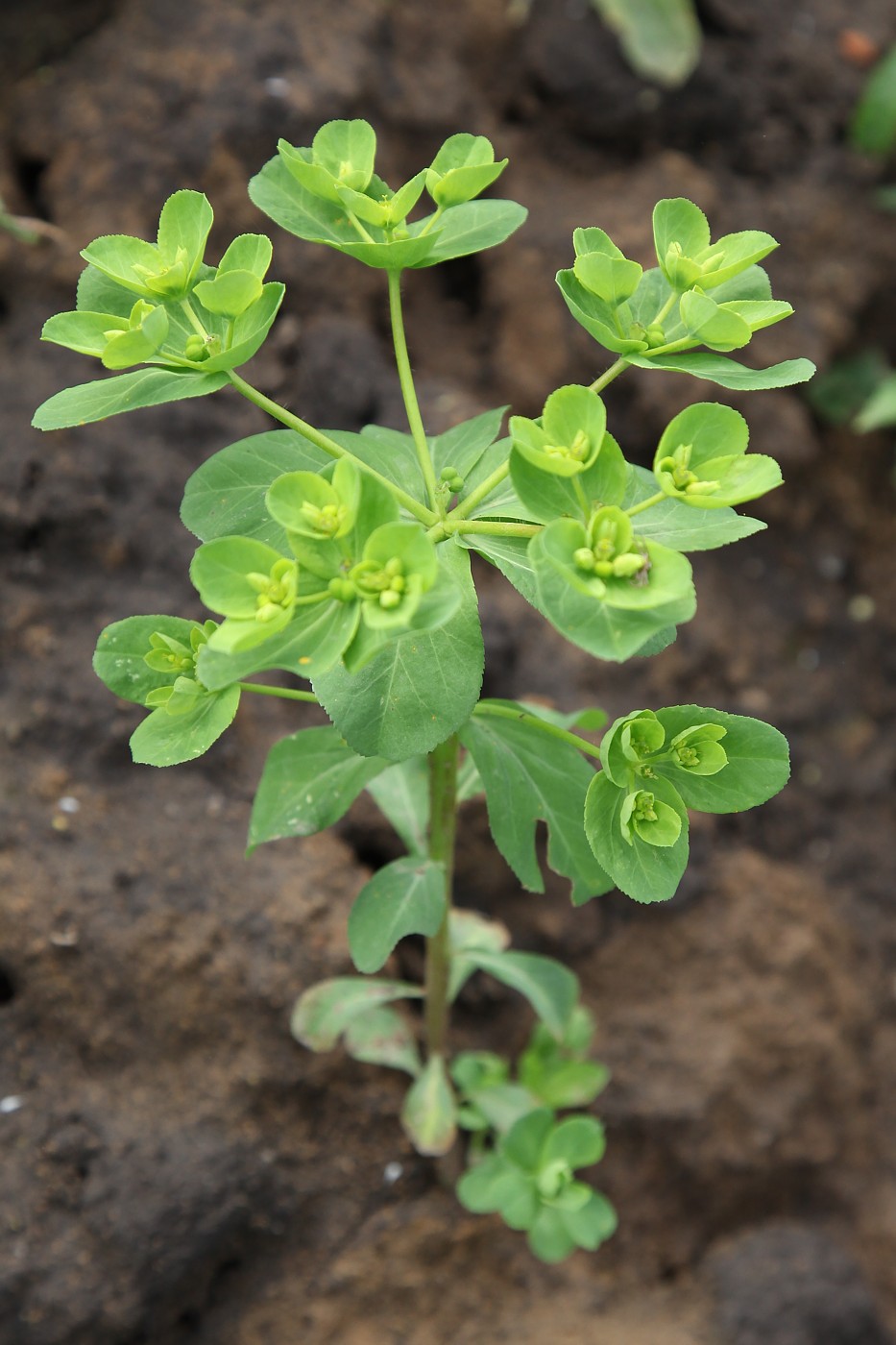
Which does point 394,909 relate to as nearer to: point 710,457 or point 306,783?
point 306,783

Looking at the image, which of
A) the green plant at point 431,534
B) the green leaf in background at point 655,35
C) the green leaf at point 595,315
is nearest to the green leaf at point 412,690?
the green plant at point 431,534

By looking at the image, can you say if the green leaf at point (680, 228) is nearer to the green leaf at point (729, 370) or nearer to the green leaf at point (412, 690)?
the green leaf at point (729, 370)

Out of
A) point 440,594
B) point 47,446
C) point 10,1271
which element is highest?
point 440,594

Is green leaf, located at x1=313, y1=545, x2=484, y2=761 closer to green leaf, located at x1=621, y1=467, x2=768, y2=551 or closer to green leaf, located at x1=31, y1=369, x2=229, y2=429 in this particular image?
green leaf, located at x1=621, y1=467, x2=768, y2=551

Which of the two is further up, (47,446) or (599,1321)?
(47,446)

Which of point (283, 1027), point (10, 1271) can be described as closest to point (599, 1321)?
point (283, 1027)

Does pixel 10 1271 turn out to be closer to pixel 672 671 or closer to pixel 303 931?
pixel 303 931
